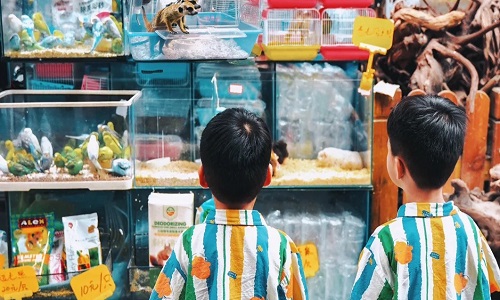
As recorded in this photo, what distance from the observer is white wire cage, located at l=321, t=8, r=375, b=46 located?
2.88 metres

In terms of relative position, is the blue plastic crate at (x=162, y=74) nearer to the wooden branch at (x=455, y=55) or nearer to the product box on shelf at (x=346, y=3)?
the product box on shelf at (x=346, y=3)

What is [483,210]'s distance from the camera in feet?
9.60

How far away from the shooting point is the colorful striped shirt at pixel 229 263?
1764 mm

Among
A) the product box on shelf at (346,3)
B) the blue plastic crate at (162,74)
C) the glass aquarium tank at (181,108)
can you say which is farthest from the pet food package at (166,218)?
the product box on shelf at (346,3)

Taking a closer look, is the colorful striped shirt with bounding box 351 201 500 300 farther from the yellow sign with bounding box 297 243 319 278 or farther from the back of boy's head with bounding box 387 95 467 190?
the yellow sign with bounding box 297 243 319 278

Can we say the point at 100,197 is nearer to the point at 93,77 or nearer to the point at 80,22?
the point at 93,77

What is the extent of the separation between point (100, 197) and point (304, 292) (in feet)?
4.86

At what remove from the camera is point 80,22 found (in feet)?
9.34

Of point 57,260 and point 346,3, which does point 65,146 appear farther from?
point 346,3

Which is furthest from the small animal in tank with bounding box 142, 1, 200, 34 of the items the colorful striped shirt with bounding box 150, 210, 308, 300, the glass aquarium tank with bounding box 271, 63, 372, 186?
the colorful striped shirt with bounding box 150, 210, 308, 300

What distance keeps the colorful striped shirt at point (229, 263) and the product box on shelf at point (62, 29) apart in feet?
4.08

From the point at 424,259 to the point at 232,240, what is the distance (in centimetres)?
47

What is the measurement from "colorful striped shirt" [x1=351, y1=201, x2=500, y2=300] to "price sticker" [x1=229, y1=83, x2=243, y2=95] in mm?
1263

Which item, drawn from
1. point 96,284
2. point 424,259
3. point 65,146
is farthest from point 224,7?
point 424,259
